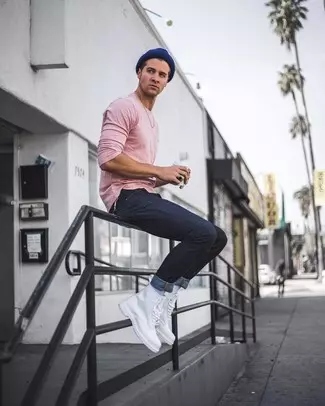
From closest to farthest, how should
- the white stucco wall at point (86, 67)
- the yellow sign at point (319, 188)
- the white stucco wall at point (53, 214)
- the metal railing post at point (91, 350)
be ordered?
the metal railing post at point (91, 350), the white stucco wall at point (86, 67), the white stucco wall at point (53, 214), the yellow sign at point (319, 188)

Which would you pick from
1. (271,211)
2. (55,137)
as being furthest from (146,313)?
(271,211)

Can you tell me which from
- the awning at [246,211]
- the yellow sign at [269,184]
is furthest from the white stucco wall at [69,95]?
the yellow sign at [269,184]

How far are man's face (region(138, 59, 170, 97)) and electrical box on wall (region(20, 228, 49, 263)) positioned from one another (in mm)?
2941

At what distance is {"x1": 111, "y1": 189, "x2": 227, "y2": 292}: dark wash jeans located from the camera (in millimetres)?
3293

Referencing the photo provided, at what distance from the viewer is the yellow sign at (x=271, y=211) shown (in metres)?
28.9

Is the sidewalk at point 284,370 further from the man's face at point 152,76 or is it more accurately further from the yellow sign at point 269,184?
the yellow sign at point 269,184

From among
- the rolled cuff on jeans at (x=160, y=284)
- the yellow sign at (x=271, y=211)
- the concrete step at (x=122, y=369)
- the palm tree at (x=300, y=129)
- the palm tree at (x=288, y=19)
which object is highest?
the palm tree at (x=288, y=19)

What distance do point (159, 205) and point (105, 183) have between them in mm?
393

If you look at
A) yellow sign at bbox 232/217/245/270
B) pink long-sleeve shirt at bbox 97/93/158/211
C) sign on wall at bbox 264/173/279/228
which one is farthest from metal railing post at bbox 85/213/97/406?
sign on wall at bbox 264/173/279/228

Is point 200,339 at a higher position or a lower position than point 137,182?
lower

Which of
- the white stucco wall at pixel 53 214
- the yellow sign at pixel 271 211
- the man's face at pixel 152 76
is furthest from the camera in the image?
the yellow sign at pixel 271 211

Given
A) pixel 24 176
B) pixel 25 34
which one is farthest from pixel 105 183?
pixel 24 176

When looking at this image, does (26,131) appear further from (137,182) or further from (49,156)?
(137,182)

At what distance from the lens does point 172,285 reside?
336 centimetres
